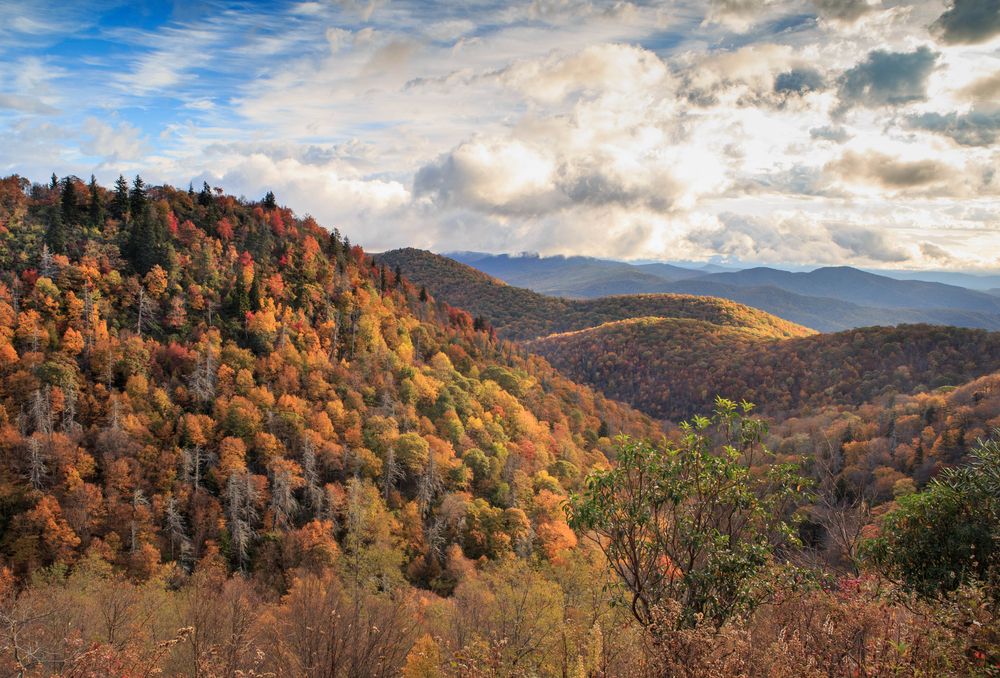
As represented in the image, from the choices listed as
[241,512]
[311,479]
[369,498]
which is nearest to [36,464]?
[241,512]

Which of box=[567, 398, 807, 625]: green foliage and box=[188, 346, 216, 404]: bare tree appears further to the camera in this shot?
box=[188, 346, 216, 404]: bare tree

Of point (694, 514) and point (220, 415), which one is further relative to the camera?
point (220, 415)

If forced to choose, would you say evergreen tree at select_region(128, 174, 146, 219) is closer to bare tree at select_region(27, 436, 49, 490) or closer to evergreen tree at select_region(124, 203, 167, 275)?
evergreen tree at select_region(124, 203, 167, 275)

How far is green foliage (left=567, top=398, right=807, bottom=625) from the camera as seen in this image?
45.8ft

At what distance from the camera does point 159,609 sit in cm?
4128

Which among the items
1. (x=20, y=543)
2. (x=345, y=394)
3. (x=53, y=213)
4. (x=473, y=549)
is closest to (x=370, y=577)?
(x=473, y=549)

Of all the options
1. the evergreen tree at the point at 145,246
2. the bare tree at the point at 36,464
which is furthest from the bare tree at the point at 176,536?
the evergreen tree at the point at 145,246

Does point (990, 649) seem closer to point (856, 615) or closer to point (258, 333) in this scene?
point (856, 615)

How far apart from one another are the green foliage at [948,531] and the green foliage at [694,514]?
20.8 feet

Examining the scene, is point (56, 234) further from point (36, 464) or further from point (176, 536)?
point (176, 536)

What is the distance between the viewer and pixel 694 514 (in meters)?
15.5

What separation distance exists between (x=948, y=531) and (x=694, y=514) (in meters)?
9.03

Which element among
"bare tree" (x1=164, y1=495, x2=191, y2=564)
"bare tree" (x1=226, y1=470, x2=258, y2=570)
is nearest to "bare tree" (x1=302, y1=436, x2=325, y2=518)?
"bare tree" (x1=226, y1=470, x2=258, y2=570)

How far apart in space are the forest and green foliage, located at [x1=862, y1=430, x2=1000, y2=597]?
0.30ft
